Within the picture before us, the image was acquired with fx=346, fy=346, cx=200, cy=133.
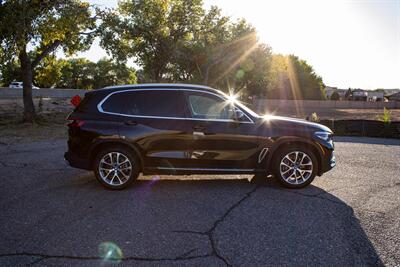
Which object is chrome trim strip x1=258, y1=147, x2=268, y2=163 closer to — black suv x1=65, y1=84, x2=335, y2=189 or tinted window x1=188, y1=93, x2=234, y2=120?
black suv x1=65, y1=84, x2=335, y2=189

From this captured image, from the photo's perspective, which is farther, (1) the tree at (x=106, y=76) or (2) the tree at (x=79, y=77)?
(2) the tree at (x=79, y=77)

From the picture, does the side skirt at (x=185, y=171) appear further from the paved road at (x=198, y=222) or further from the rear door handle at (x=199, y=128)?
the rear door handle at (x=199, y=128)

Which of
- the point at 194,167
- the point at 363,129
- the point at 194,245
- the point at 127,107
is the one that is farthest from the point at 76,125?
the point at 363,129

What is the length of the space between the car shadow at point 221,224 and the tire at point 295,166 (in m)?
0.17

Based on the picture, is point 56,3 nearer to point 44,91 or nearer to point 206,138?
point 206,138

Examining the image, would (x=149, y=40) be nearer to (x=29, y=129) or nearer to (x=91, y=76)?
(x=29, y=129)

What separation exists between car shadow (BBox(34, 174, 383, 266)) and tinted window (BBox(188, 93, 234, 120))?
1.31 metres

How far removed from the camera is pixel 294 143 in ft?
20.1

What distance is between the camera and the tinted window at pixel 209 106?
6035 mm

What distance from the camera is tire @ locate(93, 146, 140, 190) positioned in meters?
5.93

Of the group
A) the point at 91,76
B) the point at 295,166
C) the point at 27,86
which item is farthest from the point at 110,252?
the point at 91,76

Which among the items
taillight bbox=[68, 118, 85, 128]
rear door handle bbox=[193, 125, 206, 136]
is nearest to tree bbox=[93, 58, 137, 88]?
taillight bbox=[68, 118, 85, 128]

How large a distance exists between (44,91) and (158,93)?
4031 cm

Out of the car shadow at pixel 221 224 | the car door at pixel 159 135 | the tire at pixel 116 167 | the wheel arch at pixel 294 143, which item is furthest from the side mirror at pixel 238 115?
the tire at pixel 116 167
